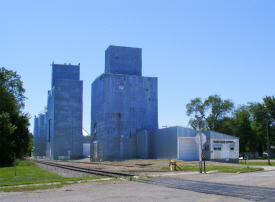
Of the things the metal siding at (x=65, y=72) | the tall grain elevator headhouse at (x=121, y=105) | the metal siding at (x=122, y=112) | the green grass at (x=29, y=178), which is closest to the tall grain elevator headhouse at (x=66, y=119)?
the metal siding at (x=65, y=72)

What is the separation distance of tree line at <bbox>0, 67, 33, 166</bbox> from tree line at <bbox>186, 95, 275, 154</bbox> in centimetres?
4566

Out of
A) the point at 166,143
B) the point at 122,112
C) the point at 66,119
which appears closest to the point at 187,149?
the point at 166,143

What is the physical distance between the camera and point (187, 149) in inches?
1871

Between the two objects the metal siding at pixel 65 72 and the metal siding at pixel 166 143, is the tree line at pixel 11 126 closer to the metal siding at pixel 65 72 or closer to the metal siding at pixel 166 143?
the metal siding at pixel 166 143

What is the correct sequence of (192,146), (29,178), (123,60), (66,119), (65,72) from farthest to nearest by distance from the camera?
(65,72)
(66,119)
(123,60)
(192,146)
(29,178)

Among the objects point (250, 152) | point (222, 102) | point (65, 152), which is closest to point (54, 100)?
point (65, 152)

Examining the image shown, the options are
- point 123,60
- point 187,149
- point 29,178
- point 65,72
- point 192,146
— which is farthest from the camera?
point 65,72

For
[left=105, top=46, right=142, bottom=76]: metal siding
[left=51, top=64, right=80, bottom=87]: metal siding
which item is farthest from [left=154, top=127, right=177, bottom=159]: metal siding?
[left=51, top=64, right=80, bottom=87]: metal siding

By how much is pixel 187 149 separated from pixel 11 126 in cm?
2447

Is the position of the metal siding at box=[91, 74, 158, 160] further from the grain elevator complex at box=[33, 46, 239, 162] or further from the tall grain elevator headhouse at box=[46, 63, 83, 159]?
the tall grain elevator headhouse at box=[46, 63, 83, 159]

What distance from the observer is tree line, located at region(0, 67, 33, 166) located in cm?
3900

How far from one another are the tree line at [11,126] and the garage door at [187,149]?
2238 centimetres

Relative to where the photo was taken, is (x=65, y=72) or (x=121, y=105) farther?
(x=65, y=72)

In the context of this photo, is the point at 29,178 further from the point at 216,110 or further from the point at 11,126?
the point at 216,110
